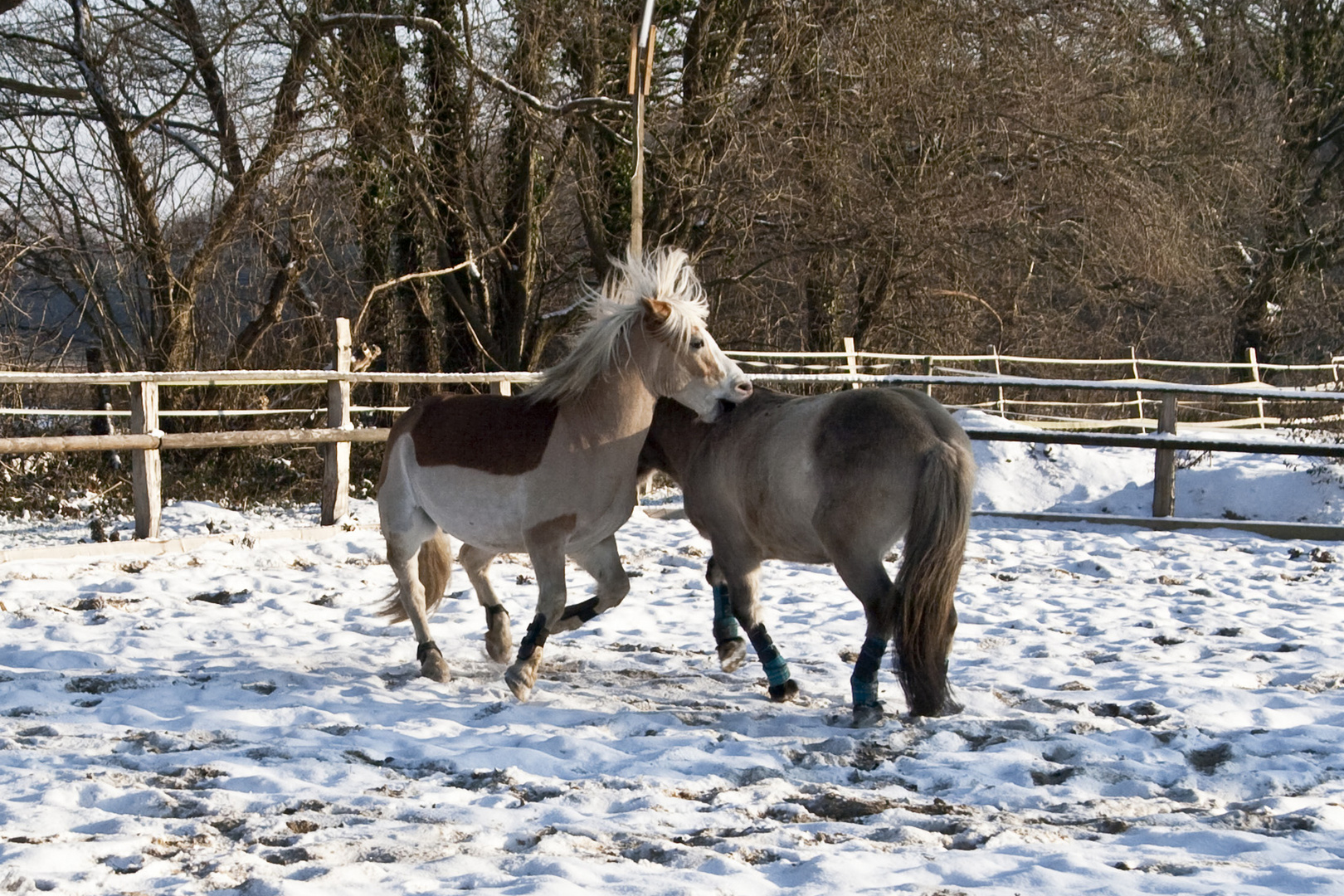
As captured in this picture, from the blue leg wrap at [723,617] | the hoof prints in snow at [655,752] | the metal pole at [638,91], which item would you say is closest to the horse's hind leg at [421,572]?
the hoof prints in snow at [655,752]

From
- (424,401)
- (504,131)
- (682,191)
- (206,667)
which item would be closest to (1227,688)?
(424,401)

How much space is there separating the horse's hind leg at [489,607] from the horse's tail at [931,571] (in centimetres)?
181

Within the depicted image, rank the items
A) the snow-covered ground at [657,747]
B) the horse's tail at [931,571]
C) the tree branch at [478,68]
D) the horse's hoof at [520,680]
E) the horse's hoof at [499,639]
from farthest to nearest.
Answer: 1. the tree branch at [478,68]
2. the horse's hoof at [499,639]
3. the horse's hoof at [520,680]
4. the horse's tail at [931,571]
5. the snow-covered ground at [657,747]

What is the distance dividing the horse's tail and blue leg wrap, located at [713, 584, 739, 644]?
0.93m

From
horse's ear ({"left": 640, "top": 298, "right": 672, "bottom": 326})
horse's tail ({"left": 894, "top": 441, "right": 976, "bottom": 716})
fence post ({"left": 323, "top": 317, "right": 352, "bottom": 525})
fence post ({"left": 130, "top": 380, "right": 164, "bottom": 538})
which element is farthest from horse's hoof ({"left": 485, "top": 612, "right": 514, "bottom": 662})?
fence post ({"left": 323, "top": 317, "right": 352, "bottom": 525})

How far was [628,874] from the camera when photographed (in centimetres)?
287

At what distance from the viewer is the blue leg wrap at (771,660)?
4699 mm

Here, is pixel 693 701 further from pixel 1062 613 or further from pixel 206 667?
pixel 1062 613

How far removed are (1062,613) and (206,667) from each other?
418 centimetres

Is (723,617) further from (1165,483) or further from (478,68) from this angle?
(478,68)

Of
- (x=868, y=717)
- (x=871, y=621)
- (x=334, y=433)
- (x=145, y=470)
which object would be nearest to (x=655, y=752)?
(x=868, y=717)

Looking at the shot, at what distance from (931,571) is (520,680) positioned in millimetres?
1631

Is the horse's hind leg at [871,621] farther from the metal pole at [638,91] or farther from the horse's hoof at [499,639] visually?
the metal pole at [638,91]

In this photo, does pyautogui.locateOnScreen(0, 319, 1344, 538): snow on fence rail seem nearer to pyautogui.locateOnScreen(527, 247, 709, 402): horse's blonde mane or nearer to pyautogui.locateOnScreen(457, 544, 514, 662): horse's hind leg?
pyautogui.locateOnScreen(457, 544, 514, 662): horse's hind leg
